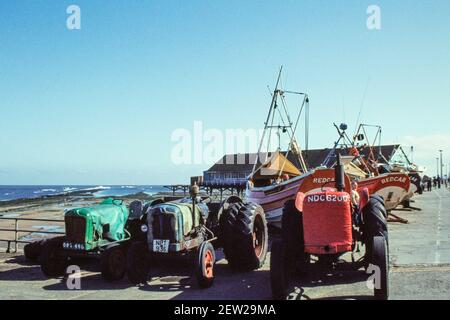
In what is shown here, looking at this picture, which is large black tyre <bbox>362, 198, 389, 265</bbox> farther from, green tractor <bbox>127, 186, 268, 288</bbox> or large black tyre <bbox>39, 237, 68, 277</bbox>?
large black tyre <bbox>39, 237, 68, 277</bbox>

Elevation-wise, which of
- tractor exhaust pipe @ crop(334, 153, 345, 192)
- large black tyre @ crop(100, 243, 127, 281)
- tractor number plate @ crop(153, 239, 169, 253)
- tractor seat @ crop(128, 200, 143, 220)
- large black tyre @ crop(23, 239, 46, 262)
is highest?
tractor exhaust pipe @ crop(334, 153, 345, 192)

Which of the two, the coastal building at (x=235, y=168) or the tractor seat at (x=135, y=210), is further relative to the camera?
the coastal building at (x=235, y=168)

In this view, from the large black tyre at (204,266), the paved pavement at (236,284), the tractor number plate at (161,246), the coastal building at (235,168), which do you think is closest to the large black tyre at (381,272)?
the paved pavement at (236,284)

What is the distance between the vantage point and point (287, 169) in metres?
19.1

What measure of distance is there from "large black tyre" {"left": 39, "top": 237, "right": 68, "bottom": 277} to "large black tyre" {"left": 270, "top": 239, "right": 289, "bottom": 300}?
4.29 meters

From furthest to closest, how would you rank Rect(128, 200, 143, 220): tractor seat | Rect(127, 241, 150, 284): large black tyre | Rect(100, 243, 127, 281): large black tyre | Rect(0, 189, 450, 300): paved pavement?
Rect(128, 200, 143, 220): tractor seat → Rect(100, 243, 127, 281): large black tyre → Rect(127, 241, 150, 284): large black tyre → Rect(0, 189, 450, 300): paved pavement

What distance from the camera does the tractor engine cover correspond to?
20.5 ft

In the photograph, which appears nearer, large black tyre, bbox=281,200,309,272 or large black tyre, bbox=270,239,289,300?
large black tyre, bbox=270,239,289,300

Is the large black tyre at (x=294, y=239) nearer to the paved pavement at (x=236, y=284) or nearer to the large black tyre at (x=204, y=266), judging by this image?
the paved pavement at (x=236, y=284)

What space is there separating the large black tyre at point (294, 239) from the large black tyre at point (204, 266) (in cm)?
128

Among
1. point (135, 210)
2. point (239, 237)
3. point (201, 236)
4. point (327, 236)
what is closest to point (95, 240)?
point (135, 210)

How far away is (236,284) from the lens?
292 inches

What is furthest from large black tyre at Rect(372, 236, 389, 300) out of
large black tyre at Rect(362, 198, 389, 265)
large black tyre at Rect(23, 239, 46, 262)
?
large black tyre at Rect(23, 239, 46, 262)

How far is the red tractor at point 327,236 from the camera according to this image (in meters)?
6.02
